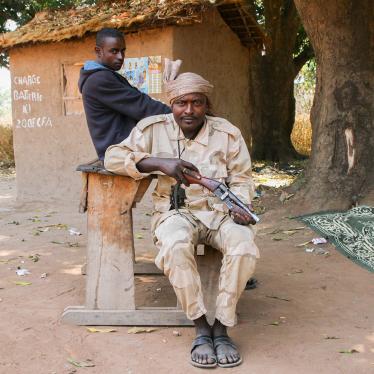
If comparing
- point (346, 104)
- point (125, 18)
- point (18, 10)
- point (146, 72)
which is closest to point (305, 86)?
point (18, 10)

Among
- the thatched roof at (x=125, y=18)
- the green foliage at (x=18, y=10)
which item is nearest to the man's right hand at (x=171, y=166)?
the thatched roof at (x=125, y=18)

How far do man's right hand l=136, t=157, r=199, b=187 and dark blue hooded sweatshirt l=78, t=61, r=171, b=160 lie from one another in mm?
657

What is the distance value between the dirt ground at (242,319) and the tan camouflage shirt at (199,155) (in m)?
0.79

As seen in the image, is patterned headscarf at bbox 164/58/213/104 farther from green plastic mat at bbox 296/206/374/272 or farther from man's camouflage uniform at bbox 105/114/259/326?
green plastic mat at bbox 296/206/374/272

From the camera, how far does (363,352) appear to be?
302 centimetres

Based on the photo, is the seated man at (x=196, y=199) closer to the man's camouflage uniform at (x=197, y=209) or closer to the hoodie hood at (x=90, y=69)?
the man's camouflage uniform at (x=197, y=209)

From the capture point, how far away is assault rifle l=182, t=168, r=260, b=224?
3.07 meters

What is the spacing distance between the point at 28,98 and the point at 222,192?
20.1ft

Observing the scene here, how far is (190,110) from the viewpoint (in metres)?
3.23

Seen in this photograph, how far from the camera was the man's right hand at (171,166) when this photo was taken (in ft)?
10.2

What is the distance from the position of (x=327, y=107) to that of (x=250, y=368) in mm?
4034

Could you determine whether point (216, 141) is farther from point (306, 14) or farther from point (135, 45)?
point (135, 45)

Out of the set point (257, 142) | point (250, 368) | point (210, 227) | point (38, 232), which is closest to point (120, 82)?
point (210, 227)

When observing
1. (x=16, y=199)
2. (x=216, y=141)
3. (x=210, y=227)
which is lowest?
(x=16, y=199)
